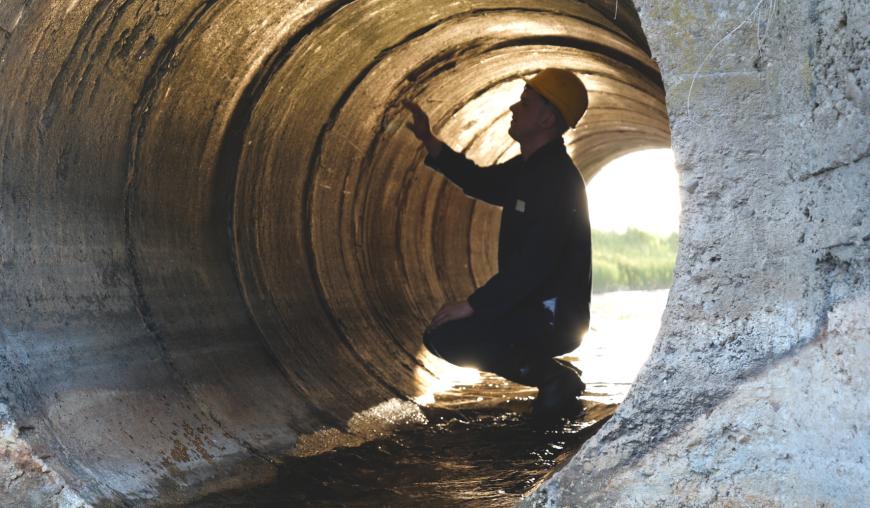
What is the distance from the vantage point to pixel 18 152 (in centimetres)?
337

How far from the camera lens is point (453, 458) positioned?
4.32 metres

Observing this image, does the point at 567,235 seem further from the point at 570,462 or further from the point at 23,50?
the point at 23,50

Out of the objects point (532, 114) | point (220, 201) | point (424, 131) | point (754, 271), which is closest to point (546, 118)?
point (532, 114)

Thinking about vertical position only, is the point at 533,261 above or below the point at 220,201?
below

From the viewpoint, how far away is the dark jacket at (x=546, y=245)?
14.9 ft

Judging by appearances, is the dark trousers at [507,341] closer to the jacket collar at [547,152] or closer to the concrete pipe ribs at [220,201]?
the concrete pipe ribs at [220,201]

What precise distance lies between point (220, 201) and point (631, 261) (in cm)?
1410

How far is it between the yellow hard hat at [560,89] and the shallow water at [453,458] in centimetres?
165

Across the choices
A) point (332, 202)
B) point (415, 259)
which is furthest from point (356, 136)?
point (415, 259)

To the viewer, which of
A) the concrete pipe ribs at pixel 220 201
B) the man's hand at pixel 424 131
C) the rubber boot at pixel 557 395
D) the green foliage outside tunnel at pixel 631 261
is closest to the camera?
the concrete pipe ribs at pixel 220 201

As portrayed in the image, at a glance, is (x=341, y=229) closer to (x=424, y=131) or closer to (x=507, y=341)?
(x=424, y=131)

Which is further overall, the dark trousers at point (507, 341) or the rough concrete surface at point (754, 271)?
the dark trousers at point (507, 341)

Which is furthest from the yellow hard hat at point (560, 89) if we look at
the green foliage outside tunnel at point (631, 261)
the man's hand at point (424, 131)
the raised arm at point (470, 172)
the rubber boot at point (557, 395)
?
the green foliage outside tunnel at point (631, 261)

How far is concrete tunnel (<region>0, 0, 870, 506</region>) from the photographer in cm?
234
